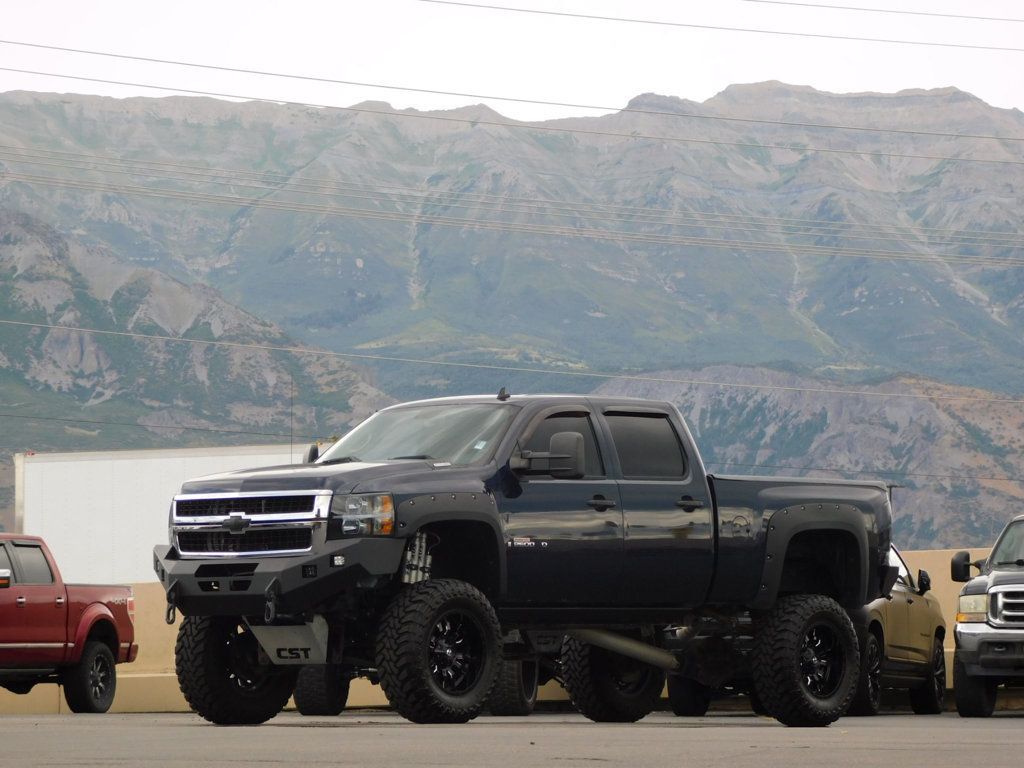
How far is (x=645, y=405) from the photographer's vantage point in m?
14.1

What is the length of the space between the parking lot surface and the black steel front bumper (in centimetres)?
80

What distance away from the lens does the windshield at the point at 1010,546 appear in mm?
19500

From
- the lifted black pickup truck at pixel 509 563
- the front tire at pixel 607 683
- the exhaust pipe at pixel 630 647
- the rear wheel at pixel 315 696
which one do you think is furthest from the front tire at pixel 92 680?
the exhaust pipe at pixel 630 647

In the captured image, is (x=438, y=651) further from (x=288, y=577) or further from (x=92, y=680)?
(x=92, y=680)

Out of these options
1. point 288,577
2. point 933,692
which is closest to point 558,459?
point 288,577

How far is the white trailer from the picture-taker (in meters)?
58.7

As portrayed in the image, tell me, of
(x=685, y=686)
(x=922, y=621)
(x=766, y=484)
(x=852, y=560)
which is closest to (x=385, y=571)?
(x=766, y=484)

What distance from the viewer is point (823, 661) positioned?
47.3 ft

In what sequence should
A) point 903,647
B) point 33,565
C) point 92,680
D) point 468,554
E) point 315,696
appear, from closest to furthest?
point 468,554
point 315,696
point 903,647
point 33,565
point 92,680

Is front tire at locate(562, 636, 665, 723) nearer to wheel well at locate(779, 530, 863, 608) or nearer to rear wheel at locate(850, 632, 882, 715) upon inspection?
wheel well at locate(779, 530, 863, 608)

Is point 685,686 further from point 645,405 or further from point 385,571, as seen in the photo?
point 385,571

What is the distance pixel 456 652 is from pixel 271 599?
1.32 meters

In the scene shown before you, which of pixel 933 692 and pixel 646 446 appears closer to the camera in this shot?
pixel 646 446

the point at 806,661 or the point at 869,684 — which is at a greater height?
the point at 806,661
